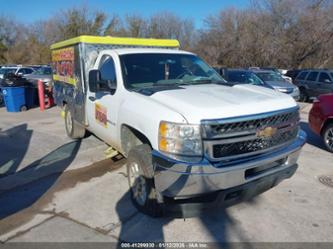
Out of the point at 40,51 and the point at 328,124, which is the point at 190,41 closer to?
the point at 40,51

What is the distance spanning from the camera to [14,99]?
1217cm

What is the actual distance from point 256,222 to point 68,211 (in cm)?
233

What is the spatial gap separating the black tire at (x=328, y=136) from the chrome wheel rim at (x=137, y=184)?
15.1ft

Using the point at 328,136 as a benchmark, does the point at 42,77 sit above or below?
above

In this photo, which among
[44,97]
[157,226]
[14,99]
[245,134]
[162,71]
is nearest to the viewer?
[245,134]

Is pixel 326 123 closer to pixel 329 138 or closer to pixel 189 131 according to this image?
pixel 329 138

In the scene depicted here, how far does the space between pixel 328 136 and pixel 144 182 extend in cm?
A: 470

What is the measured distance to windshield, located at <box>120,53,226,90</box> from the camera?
14.1 ft

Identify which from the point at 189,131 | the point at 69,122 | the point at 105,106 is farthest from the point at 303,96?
the point at 189,131

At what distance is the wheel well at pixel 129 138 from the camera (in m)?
3.93

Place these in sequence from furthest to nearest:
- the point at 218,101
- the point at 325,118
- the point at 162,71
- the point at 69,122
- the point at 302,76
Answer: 1. the point at 302,76
2. the point at 69,122
3. the point at 325,118
4. the point at 162,71
5. the point at 218,101

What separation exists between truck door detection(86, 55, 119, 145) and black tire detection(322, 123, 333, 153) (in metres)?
4.55

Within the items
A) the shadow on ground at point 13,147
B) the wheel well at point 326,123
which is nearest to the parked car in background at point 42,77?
the shadow on ground at point 13,147

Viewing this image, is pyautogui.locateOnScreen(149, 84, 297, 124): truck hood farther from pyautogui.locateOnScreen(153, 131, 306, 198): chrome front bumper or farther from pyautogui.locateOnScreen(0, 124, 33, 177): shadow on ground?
pyautogui.locateOnScreen(0, 124, 33, 177): shadow on ground
